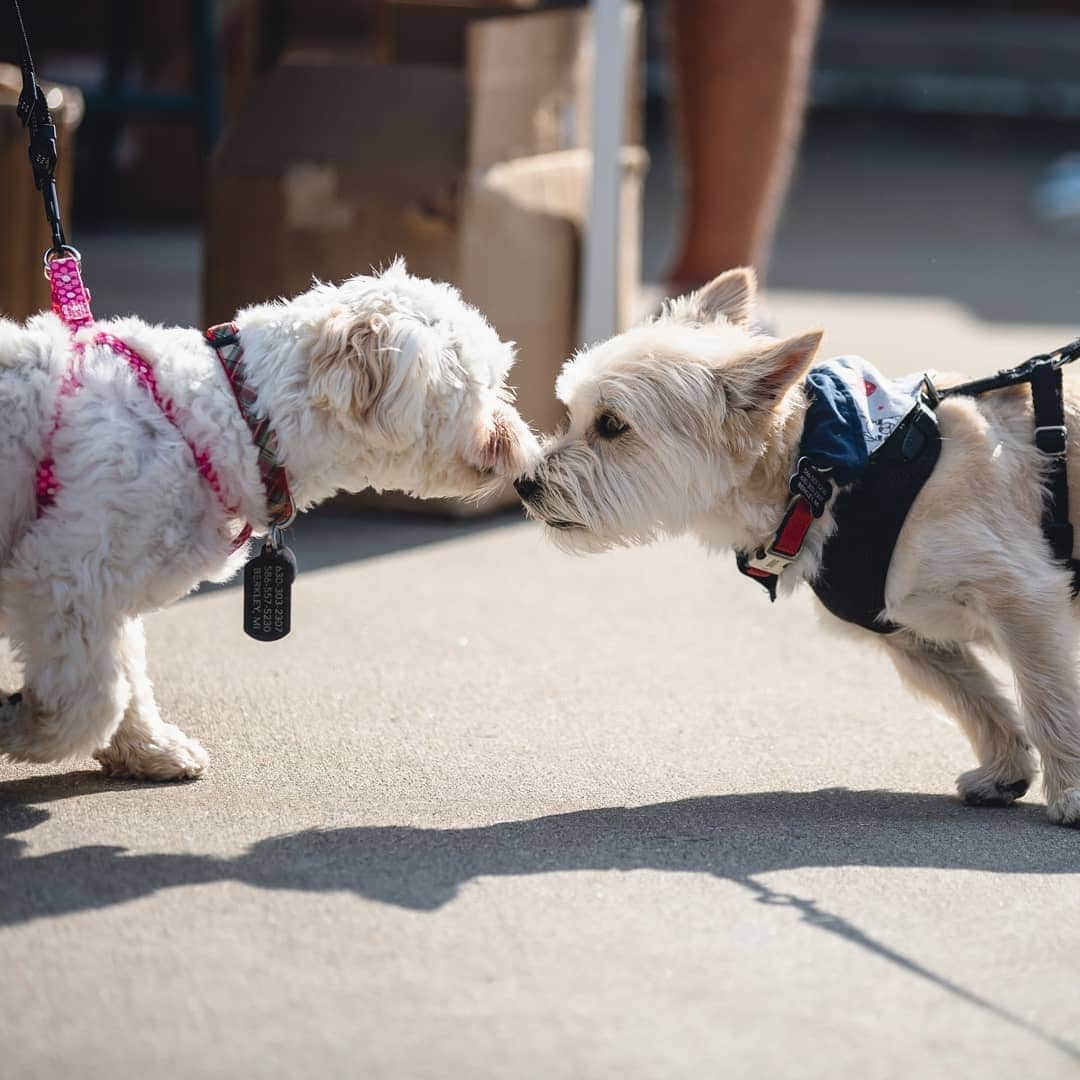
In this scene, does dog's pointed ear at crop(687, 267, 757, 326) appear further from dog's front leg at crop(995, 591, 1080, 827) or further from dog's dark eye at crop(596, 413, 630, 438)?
dog's front leg at crop(995, 591, 1080, 827)

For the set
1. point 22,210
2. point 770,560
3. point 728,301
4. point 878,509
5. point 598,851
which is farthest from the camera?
point 22,210

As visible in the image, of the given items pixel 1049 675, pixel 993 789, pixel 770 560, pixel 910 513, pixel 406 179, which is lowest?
pixel 993 789

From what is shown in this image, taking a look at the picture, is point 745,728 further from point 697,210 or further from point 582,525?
point 697,210

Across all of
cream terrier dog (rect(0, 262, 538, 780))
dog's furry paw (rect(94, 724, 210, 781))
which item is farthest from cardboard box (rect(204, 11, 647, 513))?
dog's furry paw (rect(94, 724, 210, 781))

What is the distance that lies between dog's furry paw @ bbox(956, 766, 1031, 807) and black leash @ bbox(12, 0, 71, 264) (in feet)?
7.50

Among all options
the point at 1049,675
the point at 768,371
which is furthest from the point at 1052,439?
the point at 768,371

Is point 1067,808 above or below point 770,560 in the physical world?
below

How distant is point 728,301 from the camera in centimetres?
390

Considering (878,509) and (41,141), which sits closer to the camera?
(878,509)

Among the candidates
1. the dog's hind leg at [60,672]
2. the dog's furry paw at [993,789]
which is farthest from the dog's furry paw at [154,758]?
the dog's furry paw at [993,789]

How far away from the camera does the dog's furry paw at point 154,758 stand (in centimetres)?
349

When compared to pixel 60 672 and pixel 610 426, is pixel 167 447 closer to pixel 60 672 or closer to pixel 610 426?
pixel 60 672

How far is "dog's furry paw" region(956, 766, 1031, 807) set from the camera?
3643 millimetres

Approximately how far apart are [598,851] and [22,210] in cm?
291
